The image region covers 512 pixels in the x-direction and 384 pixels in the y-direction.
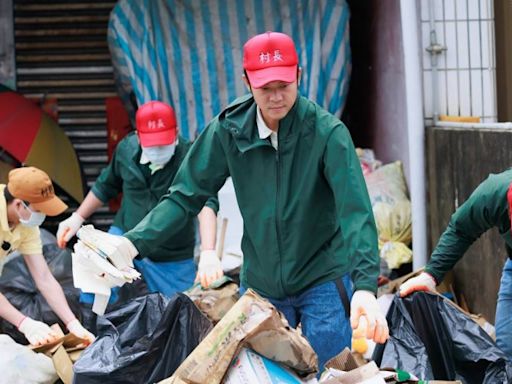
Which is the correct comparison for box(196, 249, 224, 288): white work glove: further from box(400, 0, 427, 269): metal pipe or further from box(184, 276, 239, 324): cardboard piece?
box(400, 0, 427, 269): metal pipe

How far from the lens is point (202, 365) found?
→ 3.08 m

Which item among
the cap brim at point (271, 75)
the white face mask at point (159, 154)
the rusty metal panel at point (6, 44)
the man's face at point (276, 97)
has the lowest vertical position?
the white face mask at point (159, 154)

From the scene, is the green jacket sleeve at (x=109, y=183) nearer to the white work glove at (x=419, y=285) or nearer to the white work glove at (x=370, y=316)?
the white work glove at (x=419, y=285)

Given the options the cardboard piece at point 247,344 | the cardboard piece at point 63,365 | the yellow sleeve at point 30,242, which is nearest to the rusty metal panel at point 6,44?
the yellow sleeve at point 30,242

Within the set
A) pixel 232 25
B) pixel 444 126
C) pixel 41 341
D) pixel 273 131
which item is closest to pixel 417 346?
pixel 273 131

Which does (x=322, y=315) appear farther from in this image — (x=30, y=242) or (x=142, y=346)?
(x=30, y=242)

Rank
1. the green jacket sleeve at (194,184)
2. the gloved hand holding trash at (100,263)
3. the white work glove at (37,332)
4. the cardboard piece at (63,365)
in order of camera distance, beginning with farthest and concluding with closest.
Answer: the white work glove at (37,332)
the cardboard piece at (63,365)
the green jacket sleeve at (194,184)
the gloved hand holding trash at (100,263)

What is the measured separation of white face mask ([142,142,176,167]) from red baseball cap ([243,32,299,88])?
2.38 metres

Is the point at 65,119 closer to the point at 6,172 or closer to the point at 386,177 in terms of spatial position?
the point at 6,172

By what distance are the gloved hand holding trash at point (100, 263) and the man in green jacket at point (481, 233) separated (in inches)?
47.3

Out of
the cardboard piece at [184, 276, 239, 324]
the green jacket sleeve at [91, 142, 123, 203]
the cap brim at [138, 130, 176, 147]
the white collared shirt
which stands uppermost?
the white collared shirt

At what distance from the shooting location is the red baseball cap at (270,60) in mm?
3482

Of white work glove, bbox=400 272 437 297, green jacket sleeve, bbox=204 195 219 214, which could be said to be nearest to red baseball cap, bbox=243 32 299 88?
white work glove, bbox=400 272 437 297

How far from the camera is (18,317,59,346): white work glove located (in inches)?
191
